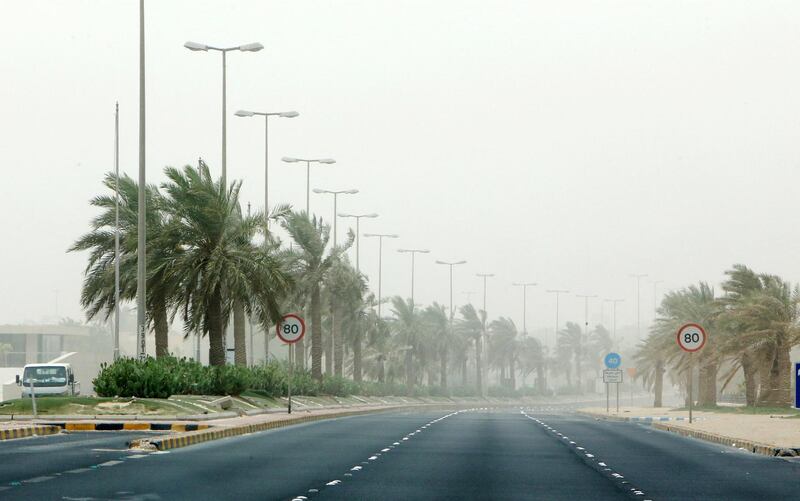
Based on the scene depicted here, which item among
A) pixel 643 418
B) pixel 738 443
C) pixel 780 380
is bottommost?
pixel 643 418

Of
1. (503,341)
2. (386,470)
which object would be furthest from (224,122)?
(503,341)

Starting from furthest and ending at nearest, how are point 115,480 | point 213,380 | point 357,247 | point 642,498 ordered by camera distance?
point 357,247
point 213,380
point 115,480
point 642,498

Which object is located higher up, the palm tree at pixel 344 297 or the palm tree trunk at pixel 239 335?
the palm tree at pixel 344 297

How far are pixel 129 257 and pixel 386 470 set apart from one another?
3690 centimetres

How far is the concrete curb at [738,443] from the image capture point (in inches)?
1072

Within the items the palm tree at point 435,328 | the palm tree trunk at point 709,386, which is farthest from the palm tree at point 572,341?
the palm tree trunk at point 709,386

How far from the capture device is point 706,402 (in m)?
76.5

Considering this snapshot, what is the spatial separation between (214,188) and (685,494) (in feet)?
116

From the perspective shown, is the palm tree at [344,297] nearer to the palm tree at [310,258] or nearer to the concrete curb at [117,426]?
the palm tree at [310,258]

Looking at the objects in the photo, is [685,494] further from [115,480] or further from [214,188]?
[214,188]

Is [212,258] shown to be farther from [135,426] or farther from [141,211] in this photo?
[135,426]

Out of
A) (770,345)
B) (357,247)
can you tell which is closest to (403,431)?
(770,345)

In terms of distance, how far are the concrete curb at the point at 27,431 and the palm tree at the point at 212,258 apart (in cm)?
1584

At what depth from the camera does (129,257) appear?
56.5 m
